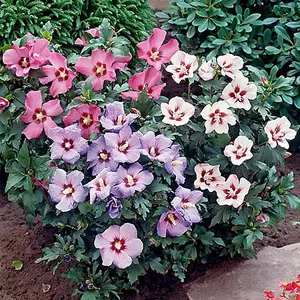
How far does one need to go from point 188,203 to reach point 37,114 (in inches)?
22.8

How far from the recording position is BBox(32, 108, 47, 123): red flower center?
A: 2.07 metres

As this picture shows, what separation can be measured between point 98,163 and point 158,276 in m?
0.63

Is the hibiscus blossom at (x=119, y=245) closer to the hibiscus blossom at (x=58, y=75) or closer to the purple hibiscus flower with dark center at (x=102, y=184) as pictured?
the purple hibiscus flower with dark center at (x=102, y=184)

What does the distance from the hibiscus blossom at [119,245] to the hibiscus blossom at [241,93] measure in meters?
0.55

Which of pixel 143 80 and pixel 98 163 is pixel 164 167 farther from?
pixel 143 80

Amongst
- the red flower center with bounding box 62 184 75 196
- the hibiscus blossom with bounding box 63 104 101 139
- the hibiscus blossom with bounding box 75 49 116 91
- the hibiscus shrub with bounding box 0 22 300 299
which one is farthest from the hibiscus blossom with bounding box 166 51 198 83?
the red flower center with bounding box 62 184 75 196

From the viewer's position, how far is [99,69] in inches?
84.1

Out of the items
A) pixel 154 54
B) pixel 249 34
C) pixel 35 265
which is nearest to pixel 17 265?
pixel 35 265

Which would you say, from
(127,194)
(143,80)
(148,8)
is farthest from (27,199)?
(148,8)

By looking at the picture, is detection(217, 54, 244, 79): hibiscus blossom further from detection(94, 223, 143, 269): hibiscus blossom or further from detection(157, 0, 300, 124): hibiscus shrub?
detection(157, 0, 300, 124): hibiscus shrub

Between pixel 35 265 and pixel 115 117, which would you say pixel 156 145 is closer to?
pixel 115 117

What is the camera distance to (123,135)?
199 centimetres

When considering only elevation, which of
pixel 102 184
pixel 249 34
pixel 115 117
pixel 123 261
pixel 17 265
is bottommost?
pixel 17 265

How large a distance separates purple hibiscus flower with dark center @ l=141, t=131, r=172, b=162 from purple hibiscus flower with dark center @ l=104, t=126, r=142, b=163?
0.9 inches
